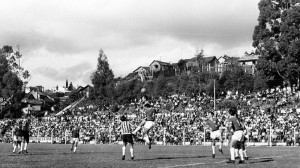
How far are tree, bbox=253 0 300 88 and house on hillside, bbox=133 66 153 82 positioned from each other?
65.2 m

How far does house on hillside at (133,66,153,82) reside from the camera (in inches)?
5090

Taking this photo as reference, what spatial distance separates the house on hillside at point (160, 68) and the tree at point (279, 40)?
63.2 m

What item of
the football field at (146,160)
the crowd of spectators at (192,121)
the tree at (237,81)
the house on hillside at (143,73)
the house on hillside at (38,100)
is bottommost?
the football field at (146,160)

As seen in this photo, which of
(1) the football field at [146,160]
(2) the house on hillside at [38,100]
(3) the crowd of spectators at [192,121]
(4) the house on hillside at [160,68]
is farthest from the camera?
(2) the house on hillside at [38,100]

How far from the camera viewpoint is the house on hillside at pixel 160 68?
12731 centimetres

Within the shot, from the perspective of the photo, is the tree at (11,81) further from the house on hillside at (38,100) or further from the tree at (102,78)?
the house on hillside at (38,100)

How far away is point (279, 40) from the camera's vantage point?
61.3 m

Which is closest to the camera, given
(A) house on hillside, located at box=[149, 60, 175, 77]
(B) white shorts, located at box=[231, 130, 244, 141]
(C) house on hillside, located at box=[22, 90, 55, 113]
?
(B) white shorts, located at box=[231, 130, 244, 141]

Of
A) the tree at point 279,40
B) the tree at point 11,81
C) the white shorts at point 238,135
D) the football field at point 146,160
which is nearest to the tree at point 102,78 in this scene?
the tree at point 11,81

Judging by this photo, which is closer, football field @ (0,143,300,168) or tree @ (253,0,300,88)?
football field @ (0,143,300,168)

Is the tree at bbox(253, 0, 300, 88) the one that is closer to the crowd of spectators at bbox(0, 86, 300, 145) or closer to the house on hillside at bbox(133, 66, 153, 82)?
the crowd of spectators at bbox(0, 86, 300, 145)

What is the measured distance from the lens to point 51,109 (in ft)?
507

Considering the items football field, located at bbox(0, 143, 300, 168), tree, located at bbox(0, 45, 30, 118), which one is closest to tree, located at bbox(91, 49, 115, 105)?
tree, located at bbox(0, 45, 30, 118)

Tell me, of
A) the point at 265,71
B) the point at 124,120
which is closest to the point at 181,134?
the point at 265,71
